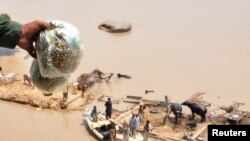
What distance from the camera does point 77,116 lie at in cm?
1264

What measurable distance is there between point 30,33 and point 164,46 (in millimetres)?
17324

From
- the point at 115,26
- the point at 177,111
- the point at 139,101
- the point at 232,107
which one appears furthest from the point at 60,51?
the point at 115,26

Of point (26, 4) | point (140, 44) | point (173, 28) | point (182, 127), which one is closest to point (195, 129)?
point (182, 127)

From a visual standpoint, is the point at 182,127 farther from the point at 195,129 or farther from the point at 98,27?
the point at 98,27

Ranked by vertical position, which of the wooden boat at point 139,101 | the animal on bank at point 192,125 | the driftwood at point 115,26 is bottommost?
the animal on bank at point 192,125

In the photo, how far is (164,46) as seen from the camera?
19.3 meters

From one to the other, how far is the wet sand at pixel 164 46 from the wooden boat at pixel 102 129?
2.09 feet

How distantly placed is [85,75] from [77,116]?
261 cm

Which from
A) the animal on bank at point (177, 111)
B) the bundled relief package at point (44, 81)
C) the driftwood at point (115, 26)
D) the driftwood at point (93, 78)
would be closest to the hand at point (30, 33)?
the bundled relief package at point (44, 81)

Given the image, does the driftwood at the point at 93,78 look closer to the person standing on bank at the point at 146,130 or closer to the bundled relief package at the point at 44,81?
the person standing on bank at the point at 146,130

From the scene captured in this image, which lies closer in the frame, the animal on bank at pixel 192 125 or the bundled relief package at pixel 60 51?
the bundled relief package at pixel 60 51

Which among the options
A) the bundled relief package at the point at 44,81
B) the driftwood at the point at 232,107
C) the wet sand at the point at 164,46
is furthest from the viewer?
the wet sand at the point at 164,46

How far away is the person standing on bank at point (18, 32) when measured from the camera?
2002 mm

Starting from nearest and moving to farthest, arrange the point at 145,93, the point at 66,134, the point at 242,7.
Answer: the point at 66,134 < the point at 145,93 < the point at 242,7
